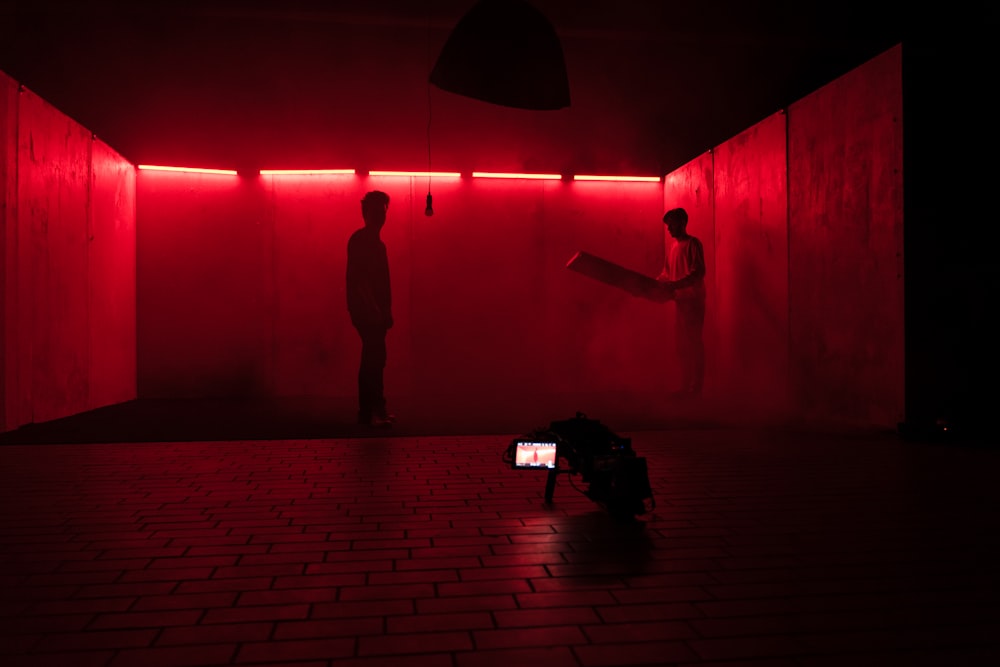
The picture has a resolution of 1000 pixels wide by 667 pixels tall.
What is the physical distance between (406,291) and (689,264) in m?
3.77

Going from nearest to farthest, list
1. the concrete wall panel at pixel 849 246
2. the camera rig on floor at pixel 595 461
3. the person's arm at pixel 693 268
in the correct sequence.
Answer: the camera rig on floor at pixel 595 461, the concrete wall panel at pixel 849 246, the person's arm at pixel 693 268

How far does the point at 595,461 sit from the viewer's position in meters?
3.12

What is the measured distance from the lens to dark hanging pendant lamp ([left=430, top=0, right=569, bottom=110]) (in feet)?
11.8

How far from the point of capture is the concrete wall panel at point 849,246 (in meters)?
5.61

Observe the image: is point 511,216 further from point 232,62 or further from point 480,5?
point 480,5

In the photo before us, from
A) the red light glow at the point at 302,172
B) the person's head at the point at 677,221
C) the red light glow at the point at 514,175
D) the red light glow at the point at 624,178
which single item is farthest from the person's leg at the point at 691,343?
the red light glow at the point at 302,172

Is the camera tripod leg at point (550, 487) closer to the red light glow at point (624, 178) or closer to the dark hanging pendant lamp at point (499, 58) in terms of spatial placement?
the dark hanging pendant lamp at point (499, 58)

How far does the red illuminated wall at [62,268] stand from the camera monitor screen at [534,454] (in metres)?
4.93

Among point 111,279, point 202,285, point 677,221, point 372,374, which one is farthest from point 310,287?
point 677,221

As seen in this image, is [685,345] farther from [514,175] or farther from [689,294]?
[514,175]

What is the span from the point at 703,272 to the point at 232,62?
5.34 meters

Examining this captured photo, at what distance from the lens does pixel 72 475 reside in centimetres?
413

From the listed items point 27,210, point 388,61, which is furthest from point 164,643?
point 27,210

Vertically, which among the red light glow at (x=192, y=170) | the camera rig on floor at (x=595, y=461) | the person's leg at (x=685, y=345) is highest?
the red light glow at (x=192, y=170)
